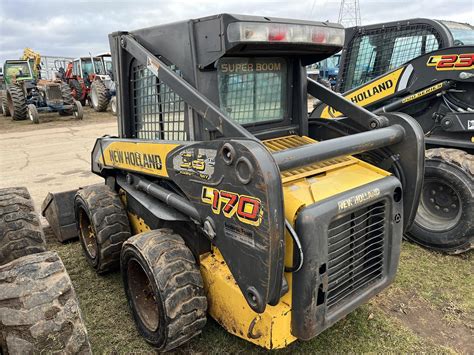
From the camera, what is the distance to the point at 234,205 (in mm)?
2012

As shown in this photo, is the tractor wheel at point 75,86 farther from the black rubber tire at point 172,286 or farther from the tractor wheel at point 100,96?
the black rubber tire at point 172,286

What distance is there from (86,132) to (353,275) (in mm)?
12593

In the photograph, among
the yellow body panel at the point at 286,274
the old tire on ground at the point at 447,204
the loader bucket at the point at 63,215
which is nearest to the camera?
the yellow body panel at the point at 286,274

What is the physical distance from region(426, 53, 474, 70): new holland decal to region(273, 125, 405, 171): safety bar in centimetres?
194

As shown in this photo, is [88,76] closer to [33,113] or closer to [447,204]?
[33,113]

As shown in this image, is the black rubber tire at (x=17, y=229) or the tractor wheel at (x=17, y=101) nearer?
the black rubber tire at (x=17, y=229)

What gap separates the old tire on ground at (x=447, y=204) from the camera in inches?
154

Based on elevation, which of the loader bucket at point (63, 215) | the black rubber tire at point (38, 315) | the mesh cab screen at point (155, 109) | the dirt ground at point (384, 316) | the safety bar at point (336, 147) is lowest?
the dirt ground at point (384, 316)

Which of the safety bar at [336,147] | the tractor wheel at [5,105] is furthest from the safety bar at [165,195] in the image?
the tractor wheel at [5,105]

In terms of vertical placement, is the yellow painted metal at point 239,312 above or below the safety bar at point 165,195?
below

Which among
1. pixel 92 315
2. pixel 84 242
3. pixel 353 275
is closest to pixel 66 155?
pixel 84 242

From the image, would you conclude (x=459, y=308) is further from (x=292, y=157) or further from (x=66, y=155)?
(x=66, y=155)

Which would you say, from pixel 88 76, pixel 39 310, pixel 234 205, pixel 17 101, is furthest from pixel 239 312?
pixel 88 76

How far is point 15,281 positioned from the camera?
80.4 inches
